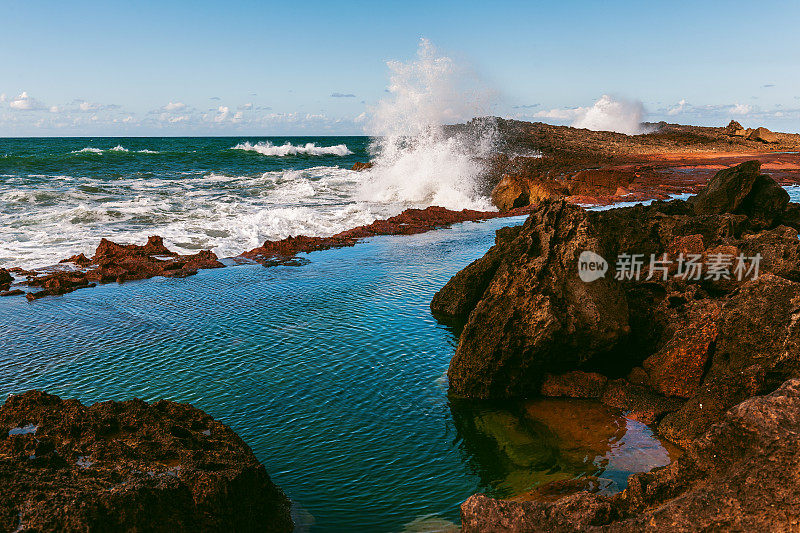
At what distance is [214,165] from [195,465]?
195 feet

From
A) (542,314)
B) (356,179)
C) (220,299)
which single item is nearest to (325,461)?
(542,314)

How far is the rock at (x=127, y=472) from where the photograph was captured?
381cm

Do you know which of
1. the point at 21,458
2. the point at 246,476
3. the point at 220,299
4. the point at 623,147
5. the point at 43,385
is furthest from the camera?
the point at 623,147

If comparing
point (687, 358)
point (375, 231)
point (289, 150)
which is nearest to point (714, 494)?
point (687, 358)

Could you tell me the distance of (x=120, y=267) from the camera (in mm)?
15133

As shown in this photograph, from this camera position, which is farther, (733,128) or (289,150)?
(289,150)

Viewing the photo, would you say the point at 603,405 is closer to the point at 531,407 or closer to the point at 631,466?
the point at 531,407

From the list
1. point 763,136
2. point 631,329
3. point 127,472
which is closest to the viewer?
point 127,472

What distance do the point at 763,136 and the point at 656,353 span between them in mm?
69633

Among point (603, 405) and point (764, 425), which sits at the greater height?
point (764, 425)

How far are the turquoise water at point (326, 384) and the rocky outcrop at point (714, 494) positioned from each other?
1.52 meters

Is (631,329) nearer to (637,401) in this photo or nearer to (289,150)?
(637,401)

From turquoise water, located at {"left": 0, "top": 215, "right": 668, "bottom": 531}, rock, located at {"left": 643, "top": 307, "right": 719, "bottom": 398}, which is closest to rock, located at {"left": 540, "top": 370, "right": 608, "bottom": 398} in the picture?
turquoise water, located at {"left": 0, "top": 215, "right": 668, "bottom": 531}

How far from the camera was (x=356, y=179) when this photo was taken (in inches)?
1726
